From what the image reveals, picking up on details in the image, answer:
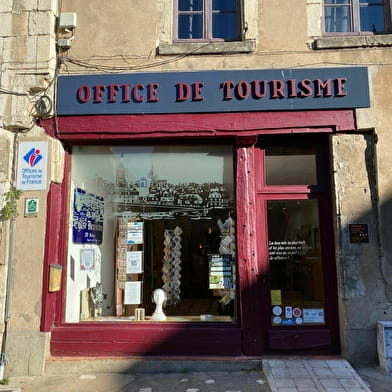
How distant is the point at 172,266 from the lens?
226 inches

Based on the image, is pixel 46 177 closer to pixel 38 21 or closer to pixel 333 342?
pixel 38 21

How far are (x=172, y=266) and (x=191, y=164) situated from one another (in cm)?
142

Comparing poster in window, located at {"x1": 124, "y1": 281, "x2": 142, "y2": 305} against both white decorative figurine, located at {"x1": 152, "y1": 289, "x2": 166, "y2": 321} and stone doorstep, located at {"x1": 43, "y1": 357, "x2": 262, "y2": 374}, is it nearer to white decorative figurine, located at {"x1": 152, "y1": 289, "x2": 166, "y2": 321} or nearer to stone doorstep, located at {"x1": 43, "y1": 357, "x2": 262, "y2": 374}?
white decorative figurine, located at {"x1": 152, "y1": 289, "x2": 166, "y2": 321}

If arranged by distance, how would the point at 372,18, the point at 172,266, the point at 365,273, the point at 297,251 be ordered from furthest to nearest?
the point at 172,266 < the point at 372,18 < the point at 297,251 < the point at 365,273

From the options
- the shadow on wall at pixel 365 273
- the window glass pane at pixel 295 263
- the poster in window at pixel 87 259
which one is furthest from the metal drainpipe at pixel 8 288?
the shadow on wall at pixel 365 273

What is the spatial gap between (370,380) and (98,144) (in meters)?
4.34

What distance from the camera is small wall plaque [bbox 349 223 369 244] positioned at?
507 centimetres

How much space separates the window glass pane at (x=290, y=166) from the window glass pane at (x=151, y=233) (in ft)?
1.76

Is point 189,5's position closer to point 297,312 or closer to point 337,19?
point 337,19

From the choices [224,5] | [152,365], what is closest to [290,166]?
[224,5]

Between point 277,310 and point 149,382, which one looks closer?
point 149,382

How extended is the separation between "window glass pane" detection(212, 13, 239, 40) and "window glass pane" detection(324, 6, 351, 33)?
1215 millimetres

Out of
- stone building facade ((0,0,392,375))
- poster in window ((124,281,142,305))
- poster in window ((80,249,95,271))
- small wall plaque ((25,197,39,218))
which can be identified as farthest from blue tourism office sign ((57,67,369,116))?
poster in window ((124,281,142,305))

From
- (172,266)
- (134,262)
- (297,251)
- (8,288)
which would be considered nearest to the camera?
(8,288)
